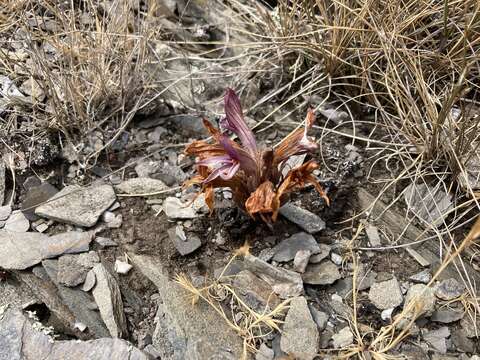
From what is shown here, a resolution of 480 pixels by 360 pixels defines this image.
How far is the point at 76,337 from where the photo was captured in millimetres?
1799

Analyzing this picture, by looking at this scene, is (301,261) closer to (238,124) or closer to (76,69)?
(238,124)

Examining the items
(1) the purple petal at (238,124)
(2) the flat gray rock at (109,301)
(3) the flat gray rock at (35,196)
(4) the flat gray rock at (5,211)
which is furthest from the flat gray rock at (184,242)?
(4) the flat gray rock at (5,211)

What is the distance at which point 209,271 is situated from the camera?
6.12 feet

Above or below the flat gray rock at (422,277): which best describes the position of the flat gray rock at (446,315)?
below

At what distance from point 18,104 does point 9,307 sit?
764mm

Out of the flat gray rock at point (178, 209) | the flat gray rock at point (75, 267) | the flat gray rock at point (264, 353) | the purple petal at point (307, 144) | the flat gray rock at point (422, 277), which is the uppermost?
the purple petal at point (307, 144)

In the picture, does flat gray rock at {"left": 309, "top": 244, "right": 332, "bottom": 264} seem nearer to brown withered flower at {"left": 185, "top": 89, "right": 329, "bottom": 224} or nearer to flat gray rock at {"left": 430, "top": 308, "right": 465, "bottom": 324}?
brown withered flower at {"left": 185, "top": 89, "right": 329, "bottom": 224}

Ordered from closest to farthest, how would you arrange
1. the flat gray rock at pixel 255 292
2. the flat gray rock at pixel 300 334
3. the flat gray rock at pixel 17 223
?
the flat gray rock at pixel 300 334, the flat gray rock at pixel 255 292, the flat gray rock at pixel 17 223

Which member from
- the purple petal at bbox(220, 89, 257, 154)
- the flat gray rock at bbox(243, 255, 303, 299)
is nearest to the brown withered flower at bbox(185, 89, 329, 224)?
the purple petal at bbox(220, 89, 257, 154)

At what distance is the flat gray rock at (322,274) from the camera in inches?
71.4

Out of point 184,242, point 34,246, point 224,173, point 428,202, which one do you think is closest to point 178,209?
point 184,242

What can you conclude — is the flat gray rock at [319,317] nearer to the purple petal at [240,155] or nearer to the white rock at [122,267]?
the purple petal at [240,155]

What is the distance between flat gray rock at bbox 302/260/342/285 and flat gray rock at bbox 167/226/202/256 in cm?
35

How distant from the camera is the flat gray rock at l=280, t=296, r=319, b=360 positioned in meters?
1.65
